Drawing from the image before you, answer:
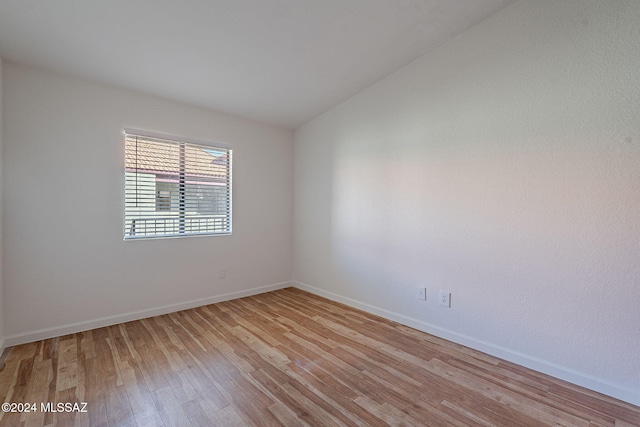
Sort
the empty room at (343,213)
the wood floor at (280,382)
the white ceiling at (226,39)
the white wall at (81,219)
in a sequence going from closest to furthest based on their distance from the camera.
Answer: the wood floor at (280,382), the empty room at (343,213), the white ceiling at (226,39), the white wall at (81,219)

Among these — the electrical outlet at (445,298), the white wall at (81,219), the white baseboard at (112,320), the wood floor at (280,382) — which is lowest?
the wood floor at (280,382)

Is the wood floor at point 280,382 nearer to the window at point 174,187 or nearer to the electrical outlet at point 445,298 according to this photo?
the electrical outlet at point 445,298

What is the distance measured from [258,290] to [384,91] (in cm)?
297

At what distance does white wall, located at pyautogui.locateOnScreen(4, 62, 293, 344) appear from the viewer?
2.38 meters

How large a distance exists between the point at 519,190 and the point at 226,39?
260 cm

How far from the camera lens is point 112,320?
2.81 metres

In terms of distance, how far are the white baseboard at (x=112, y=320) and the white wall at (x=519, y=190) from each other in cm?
171

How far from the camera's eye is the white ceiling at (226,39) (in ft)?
6.38

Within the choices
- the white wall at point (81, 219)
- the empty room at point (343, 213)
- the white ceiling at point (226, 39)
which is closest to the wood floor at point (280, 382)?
the empty room at point (343, 213)

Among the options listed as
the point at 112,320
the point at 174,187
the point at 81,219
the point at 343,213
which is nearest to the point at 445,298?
the point at 343,213

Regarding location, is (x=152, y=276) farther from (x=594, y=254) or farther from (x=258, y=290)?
(x=594, y=254)

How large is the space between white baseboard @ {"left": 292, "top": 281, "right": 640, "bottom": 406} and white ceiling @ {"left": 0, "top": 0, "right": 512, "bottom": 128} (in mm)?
2578

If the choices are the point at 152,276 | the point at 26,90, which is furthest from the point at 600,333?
the point at 26,90

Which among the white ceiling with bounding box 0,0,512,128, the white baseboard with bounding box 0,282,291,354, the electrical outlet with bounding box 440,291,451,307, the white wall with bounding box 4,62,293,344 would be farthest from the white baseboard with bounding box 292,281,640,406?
the white ceiling with bounding box 0,0,512,128
